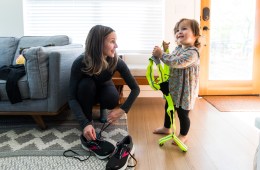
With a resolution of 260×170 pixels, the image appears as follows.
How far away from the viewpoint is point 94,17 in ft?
10.2

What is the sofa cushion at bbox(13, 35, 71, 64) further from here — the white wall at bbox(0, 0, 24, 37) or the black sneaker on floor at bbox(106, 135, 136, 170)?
the black sneaker on floor at bbox(106, 135, 136, 170)

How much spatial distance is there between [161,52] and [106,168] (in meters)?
0.76

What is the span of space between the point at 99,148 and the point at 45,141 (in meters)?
0.46

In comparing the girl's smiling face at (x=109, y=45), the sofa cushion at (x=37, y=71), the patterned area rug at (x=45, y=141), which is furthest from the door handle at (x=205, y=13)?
the sofa cushion at (x=37, y=71)

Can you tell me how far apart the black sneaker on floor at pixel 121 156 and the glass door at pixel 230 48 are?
200 centimetres

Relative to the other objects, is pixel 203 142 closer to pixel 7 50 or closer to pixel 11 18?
pixel 7 50

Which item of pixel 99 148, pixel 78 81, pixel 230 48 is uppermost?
pixel 230 48

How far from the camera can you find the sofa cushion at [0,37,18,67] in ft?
8.29

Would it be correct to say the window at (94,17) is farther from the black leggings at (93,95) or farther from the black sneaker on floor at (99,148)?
the black sneaker on floor at (99,148)

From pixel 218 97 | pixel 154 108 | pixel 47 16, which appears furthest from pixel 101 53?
pixel 218 97

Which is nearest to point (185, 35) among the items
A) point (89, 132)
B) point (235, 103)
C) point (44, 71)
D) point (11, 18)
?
point (89, 132)

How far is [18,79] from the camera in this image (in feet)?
6.02

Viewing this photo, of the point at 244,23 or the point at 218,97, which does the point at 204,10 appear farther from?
the point at 218,97

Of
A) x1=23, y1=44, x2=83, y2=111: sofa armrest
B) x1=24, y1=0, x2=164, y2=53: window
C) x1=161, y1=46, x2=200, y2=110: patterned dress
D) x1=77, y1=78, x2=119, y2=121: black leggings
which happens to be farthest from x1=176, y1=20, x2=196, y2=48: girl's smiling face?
x1=24, y1=0, x2=164, y2=53: window
